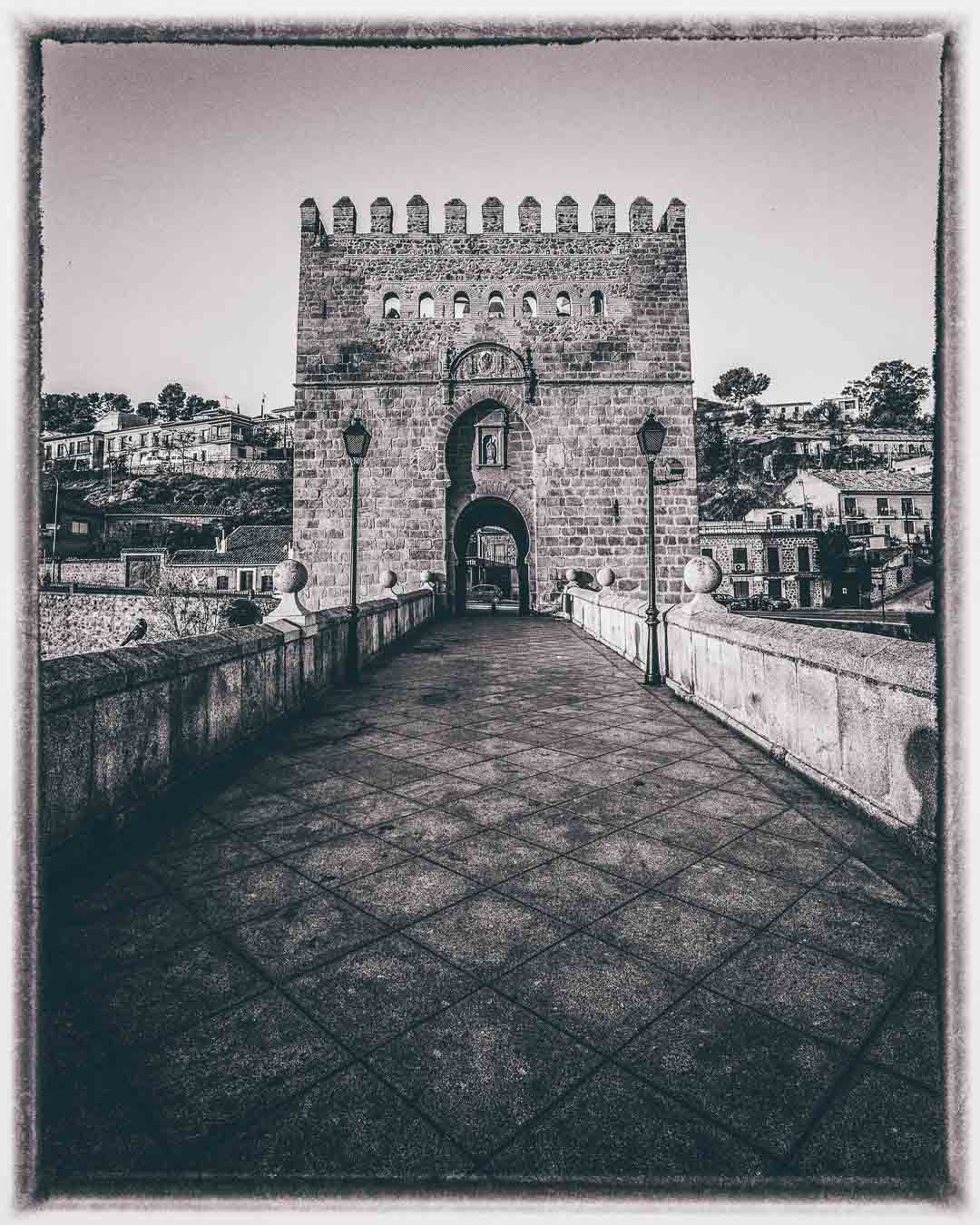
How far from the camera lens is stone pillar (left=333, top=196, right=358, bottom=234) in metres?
17.6

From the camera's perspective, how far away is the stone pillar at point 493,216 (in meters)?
17.5

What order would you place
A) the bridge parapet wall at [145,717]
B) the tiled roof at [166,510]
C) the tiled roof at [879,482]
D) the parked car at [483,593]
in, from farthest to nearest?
the tiled roof at [166,510] → the tiled roof at [879,482] → the parked car at [483,593] → the bridge parapet wall at [145,717]

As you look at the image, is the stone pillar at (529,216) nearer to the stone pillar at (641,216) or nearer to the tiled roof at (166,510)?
the stone pillar at (641,216)

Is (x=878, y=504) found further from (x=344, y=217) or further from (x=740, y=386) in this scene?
(x=740, y=386)

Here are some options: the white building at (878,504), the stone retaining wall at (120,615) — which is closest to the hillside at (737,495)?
the white building at (878,504)

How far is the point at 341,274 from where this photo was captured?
57.7 feet

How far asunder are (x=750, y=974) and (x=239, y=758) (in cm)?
362

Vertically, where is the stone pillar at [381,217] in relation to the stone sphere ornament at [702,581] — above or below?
above

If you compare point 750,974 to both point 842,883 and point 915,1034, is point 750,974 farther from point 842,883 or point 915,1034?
point 842,883

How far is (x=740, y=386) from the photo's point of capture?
97688mm

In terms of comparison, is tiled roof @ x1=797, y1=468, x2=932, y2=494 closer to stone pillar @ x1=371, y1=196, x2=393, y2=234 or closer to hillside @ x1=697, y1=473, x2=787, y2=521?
hillside @ x1=697, y1=473, x2=787, y2=521

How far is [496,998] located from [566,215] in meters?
20.4

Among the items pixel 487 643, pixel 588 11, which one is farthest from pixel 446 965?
pixel 487 643

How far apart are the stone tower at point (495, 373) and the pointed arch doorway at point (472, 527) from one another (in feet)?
2.27
